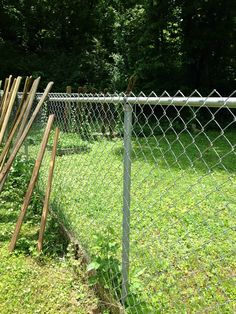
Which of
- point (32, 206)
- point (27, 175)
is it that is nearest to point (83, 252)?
point (32, 206)

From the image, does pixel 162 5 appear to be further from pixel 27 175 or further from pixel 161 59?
pixel 27 175

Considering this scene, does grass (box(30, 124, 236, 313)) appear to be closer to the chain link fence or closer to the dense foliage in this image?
the chain link fence

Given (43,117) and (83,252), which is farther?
(43,117)

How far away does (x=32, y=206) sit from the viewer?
417 cm

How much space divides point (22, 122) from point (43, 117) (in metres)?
1.41

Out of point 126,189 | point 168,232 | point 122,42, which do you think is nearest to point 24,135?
point 126,189

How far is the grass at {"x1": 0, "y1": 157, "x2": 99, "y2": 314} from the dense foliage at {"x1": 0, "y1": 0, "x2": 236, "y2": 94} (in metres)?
9.98

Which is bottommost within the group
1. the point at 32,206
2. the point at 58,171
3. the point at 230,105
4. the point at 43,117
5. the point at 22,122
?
the point at 32,206

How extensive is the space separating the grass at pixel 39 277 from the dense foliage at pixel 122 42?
9.98 meters

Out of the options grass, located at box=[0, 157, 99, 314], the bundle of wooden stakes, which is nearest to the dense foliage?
the bundle of wooden stakes

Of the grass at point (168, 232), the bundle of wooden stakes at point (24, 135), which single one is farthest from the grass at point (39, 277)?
the grass at point (168, 232)

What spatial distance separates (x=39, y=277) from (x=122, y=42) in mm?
12588

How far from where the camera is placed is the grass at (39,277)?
8.29ft

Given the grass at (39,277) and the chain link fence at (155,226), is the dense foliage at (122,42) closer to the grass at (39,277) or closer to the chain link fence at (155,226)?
the chain link fence at (155,226)
